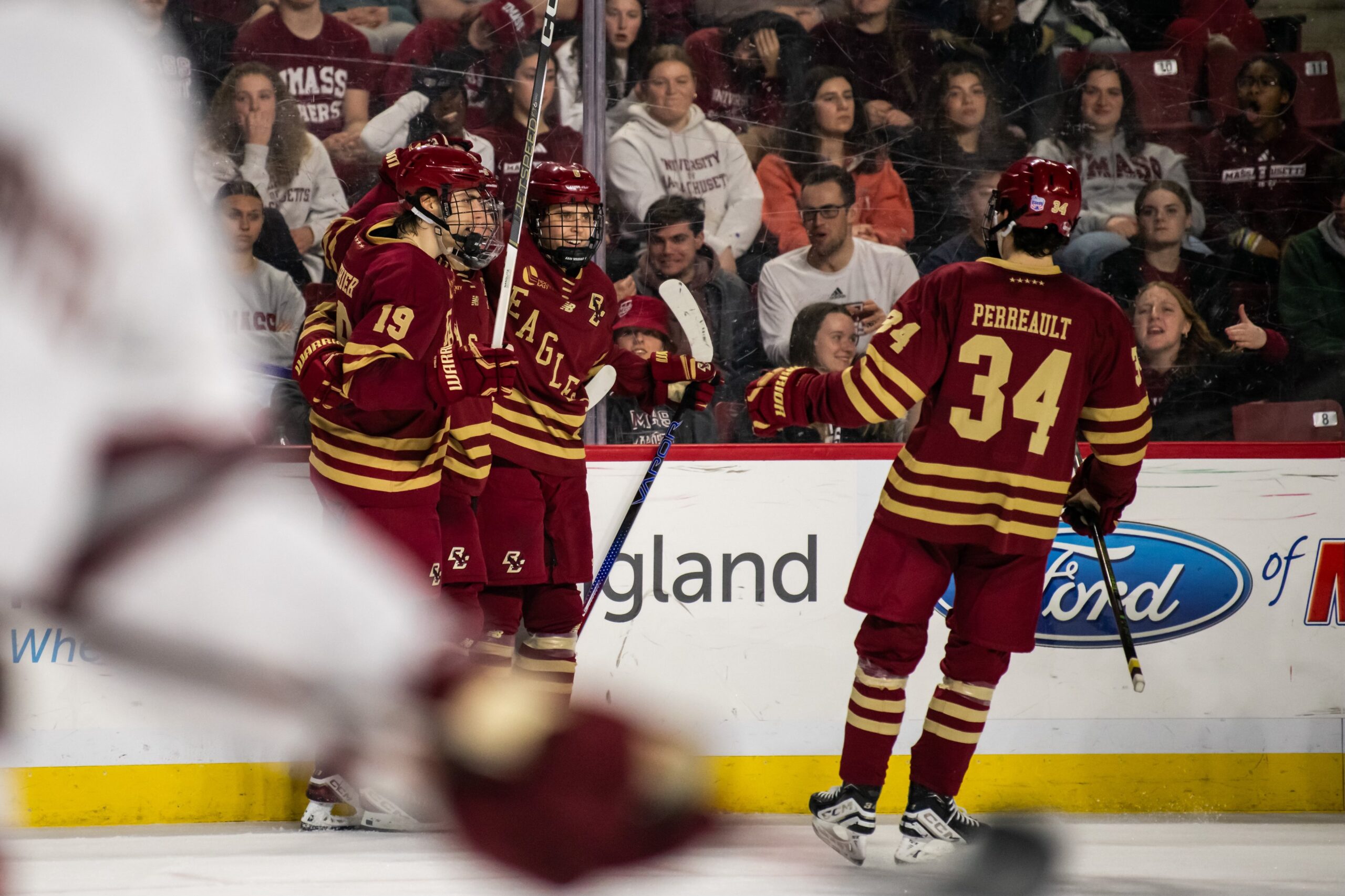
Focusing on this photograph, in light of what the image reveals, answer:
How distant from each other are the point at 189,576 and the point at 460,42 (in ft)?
13.7

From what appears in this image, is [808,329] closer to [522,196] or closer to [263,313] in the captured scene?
[522,196]

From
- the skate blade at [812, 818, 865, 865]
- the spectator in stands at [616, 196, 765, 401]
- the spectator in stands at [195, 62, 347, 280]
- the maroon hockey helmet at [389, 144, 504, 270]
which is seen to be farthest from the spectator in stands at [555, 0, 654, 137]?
the skate blade at [812, 818, 865, 865]

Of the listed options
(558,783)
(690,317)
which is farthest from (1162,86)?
(558,783)

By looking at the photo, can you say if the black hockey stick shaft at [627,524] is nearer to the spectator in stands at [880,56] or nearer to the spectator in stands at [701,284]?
the spectator in stands at [701,284]

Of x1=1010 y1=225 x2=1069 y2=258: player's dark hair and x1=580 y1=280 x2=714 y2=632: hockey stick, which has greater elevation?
x1=1010 y1=225 x2=1069 y2=258: player's dark hair

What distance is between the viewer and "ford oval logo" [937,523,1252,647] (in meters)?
3.91

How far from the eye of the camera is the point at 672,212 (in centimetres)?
441

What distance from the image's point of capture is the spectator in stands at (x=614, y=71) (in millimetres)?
4312

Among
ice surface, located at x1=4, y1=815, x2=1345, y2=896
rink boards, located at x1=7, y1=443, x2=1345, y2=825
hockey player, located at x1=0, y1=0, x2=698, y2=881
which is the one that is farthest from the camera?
rink boards, located at x1=7, y1=443, x2=1345, y2=825

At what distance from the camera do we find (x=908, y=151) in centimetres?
446

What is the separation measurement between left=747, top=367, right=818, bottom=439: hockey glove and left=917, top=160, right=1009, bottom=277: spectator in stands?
1.13 meters

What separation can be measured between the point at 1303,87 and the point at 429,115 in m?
2.71

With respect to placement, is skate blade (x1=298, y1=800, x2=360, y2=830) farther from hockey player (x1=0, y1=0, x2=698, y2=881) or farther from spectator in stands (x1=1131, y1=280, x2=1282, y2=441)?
hockey player (x1=0, y1=0, x2=698, y2=881)

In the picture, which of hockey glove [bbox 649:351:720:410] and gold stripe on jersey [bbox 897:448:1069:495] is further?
hockey glove [bbox 649:351:720:410]
